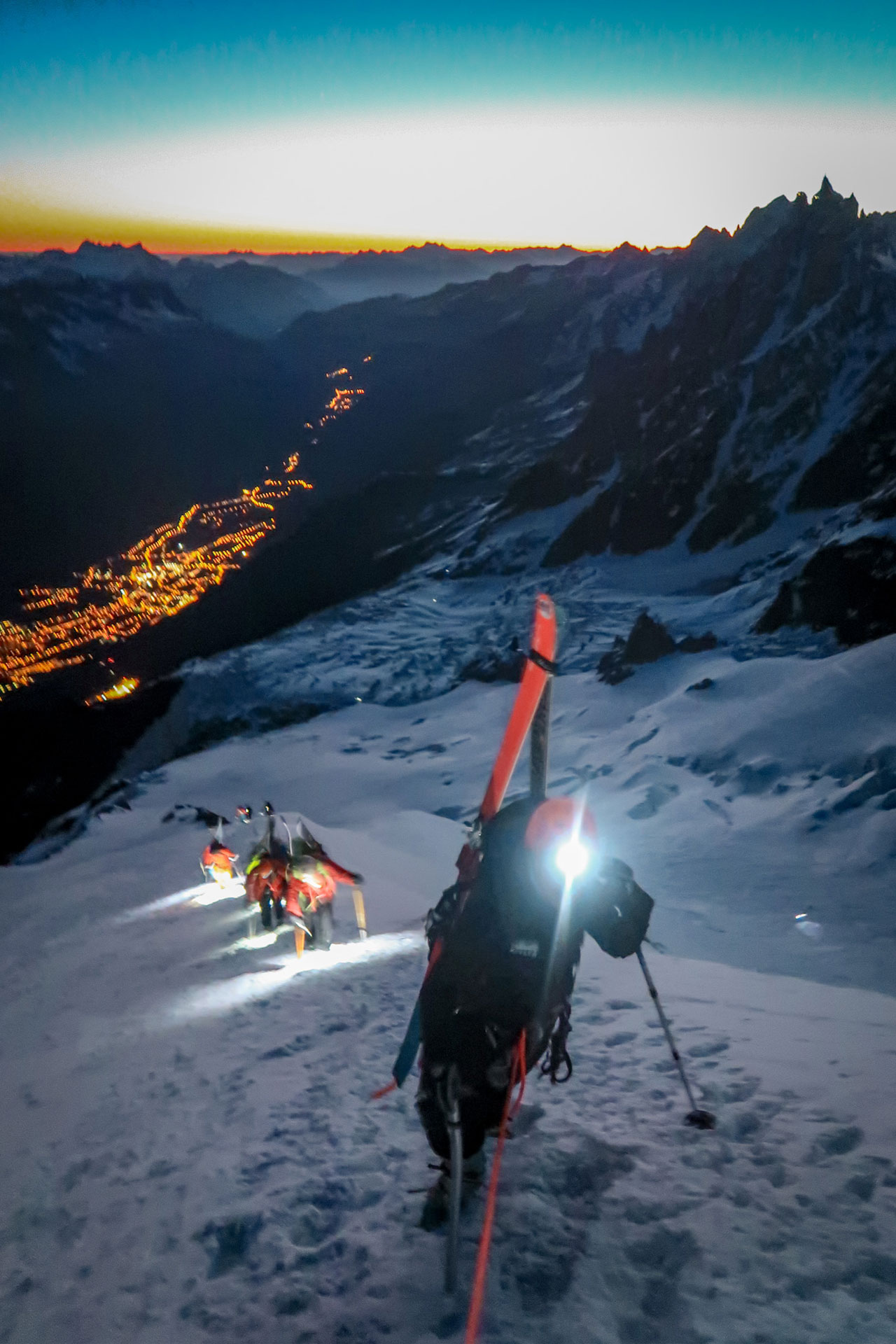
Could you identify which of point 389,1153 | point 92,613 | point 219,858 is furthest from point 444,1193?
Answer: point 92,613

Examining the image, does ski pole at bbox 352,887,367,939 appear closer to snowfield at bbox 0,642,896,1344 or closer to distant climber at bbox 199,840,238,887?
snowfield at bbox 0,642,896,1344

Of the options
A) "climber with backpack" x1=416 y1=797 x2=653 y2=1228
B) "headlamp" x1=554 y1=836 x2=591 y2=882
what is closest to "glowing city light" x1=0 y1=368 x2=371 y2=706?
"climber with backpack" x1=416 y1=797 x2=653 y2=1228

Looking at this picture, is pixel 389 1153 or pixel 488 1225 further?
pixel 389 1153

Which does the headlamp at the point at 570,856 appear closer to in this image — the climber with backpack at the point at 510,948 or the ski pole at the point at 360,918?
the climber with backpack at the point at 510,948

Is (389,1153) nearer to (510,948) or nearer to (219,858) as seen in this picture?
(510,948)

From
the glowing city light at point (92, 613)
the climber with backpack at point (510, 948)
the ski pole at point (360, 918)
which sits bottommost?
the glowing city light at point (92, 613)

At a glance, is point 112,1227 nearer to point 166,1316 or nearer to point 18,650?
point 166,1316

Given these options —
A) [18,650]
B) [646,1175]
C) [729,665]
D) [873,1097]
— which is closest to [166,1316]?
[646,1175]

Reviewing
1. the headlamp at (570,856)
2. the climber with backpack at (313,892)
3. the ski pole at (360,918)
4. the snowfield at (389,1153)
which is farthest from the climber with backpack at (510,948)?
the ski pole at (360,918)
